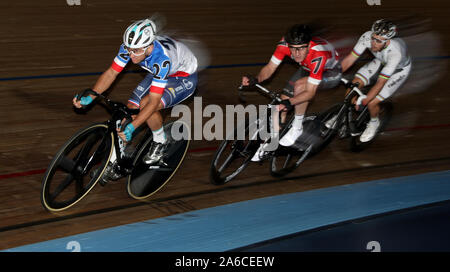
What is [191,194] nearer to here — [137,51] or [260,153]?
[260,153]

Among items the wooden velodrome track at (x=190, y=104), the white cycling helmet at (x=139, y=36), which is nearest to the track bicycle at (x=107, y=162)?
the wooden velodrome track at (x=190, y=104)

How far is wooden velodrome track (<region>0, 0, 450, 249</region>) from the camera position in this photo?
11.7 ft

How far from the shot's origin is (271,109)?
372 cm

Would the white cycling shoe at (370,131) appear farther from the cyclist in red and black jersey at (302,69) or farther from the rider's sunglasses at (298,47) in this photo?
the rider's sunglasses at (298,47)

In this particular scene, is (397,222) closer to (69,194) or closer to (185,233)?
(185,233)

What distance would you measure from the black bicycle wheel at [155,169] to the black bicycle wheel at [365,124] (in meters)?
1.68

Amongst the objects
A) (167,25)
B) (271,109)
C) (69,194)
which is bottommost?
(167,25)

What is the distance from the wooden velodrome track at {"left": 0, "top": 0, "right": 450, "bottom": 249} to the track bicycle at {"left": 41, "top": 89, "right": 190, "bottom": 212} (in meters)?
0.11

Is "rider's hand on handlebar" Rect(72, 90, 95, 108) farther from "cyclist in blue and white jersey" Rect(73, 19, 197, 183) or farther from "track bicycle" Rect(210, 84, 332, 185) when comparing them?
"track bicycle" Rect(210, 84, 332, 185)

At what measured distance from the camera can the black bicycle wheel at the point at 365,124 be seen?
186 inches

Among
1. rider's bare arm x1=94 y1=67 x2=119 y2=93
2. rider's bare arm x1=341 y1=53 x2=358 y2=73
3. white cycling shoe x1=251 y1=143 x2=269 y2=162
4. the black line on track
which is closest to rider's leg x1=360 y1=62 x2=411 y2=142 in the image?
rider's bare arm x1=341 y1=53 x2=358 y2=73

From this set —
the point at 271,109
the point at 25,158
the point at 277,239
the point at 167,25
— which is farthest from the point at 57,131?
the point at 167,25

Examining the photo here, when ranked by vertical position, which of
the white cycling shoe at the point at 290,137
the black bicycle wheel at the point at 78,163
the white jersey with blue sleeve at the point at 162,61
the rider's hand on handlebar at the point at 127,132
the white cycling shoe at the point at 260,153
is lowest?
the white cycling shoe at the point at 260,153
